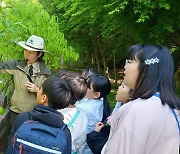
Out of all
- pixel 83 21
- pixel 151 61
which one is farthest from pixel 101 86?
pixel 83 21

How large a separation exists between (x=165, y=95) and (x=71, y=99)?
0.87 meters

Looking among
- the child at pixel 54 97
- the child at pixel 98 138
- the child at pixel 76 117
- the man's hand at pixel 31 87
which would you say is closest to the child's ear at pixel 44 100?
the child at pixel 54 97

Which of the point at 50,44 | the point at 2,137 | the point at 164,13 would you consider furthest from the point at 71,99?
the point at 164,13

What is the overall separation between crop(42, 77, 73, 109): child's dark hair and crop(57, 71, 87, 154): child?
0.14 m

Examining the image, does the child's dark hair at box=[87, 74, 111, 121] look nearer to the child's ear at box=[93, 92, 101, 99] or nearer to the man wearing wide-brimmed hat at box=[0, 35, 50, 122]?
the child's ear at box=[93, 92, 101, 99]

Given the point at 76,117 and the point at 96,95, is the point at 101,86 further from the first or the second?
the point at 76,117

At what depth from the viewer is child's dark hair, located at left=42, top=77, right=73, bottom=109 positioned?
2.30 meters

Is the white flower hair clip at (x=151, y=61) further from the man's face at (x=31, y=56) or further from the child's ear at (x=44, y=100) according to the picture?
→ the man's face at (x=31, y=56)

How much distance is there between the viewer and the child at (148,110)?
5.54ft

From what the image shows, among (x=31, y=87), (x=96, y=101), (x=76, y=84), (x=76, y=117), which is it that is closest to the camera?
(x=76, y=117)

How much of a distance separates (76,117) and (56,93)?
14.3 inches

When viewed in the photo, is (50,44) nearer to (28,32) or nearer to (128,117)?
(28,32)

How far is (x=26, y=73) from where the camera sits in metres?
3.70

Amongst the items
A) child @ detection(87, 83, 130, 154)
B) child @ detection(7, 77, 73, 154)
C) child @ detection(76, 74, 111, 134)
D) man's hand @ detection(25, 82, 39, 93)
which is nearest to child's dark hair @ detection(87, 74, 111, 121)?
child @ detection(76, 74, 111, 134)
